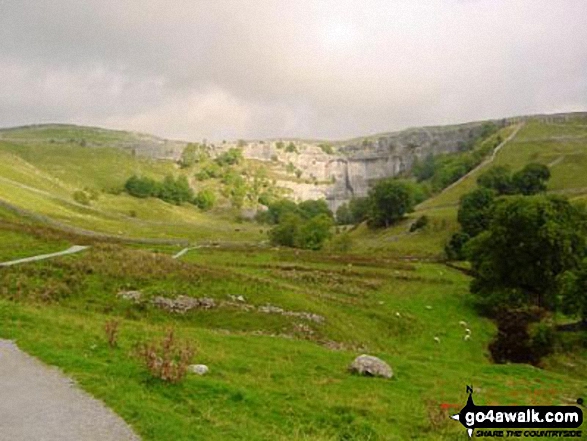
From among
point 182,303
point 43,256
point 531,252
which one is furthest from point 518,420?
point 43,256

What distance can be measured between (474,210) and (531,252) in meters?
65.8

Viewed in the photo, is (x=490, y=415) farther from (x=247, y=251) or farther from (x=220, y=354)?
(x=247, y=251)

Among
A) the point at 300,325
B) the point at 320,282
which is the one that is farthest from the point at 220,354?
the point at 320,282

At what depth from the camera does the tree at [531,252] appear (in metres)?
63.4

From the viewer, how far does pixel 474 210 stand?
128m

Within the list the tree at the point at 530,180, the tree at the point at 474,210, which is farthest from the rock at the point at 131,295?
the tree at the point at 530,180

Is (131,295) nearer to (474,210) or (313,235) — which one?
(313,235)

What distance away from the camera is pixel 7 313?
1118 inches

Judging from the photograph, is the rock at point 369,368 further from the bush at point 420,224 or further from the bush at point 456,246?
the bush at point 420,224

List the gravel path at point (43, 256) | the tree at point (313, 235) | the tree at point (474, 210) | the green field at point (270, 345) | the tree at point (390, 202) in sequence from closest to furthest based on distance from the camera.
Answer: the green field at point (270, 345), the gravel path at point (43, 256), the tree at point (474, 210), the tree at point (313, 235), the tree at point (390, 202)

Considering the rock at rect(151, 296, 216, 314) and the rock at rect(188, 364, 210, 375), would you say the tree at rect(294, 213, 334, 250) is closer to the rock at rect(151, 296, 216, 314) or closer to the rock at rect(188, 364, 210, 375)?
the rock at rect(151, 296, 216, 314)

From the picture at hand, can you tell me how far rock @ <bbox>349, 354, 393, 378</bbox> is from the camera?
27766 mm

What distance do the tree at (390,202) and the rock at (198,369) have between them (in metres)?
149

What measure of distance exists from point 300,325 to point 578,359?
26256mm
